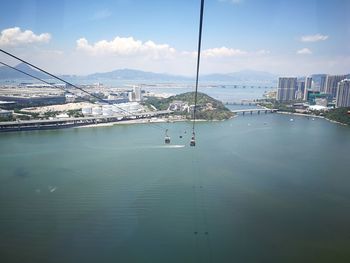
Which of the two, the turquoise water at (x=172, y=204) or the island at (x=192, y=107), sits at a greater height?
the island at (x=192, y=107)

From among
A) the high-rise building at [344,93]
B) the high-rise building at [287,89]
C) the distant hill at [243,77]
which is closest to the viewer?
the high-rise building at [344,93]

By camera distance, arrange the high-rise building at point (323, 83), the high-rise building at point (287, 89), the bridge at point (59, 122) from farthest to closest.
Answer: the high-rise building at point (323, 83) → the high-rise building at point (287, 89) → the bridge at point (59, 122)

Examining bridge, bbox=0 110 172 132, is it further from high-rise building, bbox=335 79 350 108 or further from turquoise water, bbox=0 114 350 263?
high-rise building, bbox=335 79 350 108

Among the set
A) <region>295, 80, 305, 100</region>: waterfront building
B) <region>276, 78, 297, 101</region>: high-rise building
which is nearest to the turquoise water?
<region>276, 78, 297, 101</region>: high-rise building

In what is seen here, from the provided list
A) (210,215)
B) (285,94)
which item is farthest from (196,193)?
(285,94)

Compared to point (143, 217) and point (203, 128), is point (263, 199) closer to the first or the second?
point (143, 217)

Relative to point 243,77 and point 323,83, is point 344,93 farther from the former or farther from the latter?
point 243,77

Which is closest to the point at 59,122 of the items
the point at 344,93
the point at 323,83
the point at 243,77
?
the point at 344,93

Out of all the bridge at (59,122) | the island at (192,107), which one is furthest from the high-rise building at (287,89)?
the bridge at (59,122)

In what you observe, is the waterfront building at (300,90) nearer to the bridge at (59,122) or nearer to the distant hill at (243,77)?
the bridge at (59,122)
